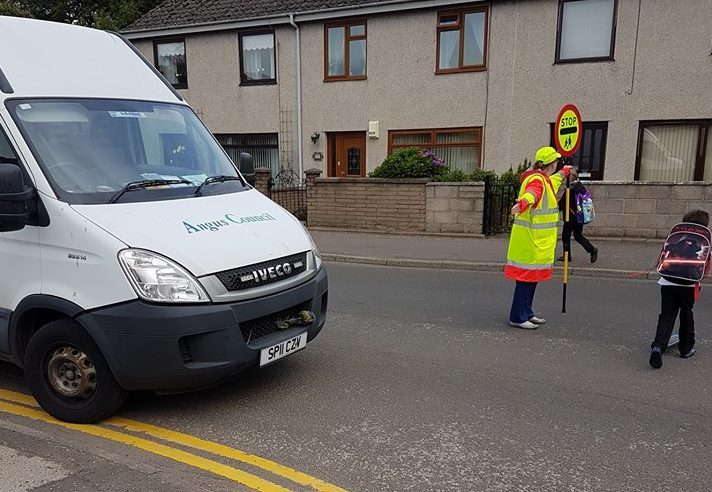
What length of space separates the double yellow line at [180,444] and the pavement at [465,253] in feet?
21.5

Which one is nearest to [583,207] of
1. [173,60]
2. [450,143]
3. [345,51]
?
[450,143]

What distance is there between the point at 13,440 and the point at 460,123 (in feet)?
44.1

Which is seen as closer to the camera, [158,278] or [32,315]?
[158,278]

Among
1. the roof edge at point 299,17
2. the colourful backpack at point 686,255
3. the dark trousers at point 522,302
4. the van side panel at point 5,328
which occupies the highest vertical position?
the roof edge at point 299,17

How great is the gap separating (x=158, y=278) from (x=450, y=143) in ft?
43.0

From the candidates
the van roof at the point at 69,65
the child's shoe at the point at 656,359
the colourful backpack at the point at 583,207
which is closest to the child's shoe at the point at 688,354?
the child's shoe at the point at 656,359

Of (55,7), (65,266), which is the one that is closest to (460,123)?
(65,266)

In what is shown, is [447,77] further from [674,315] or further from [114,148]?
[114,148]

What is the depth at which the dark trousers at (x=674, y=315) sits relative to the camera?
4.83 m

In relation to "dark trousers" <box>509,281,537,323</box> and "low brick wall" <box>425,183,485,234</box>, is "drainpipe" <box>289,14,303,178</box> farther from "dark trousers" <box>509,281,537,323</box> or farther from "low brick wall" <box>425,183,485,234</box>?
"dark trousers" <box>509,281,537,323</box>

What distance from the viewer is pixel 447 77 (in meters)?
14.9

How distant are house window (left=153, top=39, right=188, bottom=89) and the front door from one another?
227 inches

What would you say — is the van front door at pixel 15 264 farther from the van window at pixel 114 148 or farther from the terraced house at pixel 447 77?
the terraced house at pixel 447 77

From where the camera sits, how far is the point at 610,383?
173 inches
